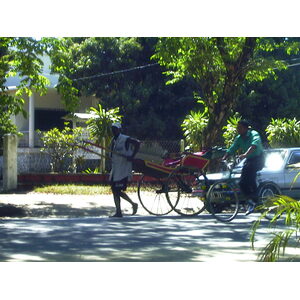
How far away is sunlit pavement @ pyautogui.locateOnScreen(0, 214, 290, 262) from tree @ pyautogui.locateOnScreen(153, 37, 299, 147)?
6147 mm

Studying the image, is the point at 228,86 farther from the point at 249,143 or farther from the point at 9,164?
the point at 9,164

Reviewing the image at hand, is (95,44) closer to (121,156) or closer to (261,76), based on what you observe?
(261,76)

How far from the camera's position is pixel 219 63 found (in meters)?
19.3

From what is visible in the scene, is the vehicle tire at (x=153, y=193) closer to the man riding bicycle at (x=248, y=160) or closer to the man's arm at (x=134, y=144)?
the man's arm at (x=134, y=144)

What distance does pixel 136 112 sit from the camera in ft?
93.4

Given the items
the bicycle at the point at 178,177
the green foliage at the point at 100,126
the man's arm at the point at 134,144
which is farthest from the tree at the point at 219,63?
the man's arm at the point at 134,144

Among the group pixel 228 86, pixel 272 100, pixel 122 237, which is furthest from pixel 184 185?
pixel 272 100

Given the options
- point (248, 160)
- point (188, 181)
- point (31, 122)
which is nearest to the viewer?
point (248, 160)

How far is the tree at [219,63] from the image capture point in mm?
17734

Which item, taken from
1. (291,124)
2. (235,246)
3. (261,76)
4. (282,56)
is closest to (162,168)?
(235,246)

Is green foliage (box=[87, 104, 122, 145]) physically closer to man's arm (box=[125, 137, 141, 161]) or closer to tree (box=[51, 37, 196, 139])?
tree (box=[51, 37, 196, 139])

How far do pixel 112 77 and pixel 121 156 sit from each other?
16507mm

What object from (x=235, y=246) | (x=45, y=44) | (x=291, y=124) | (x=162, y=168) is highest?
(x=45, y=44)

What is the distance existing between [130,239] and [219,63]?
10712 mm
